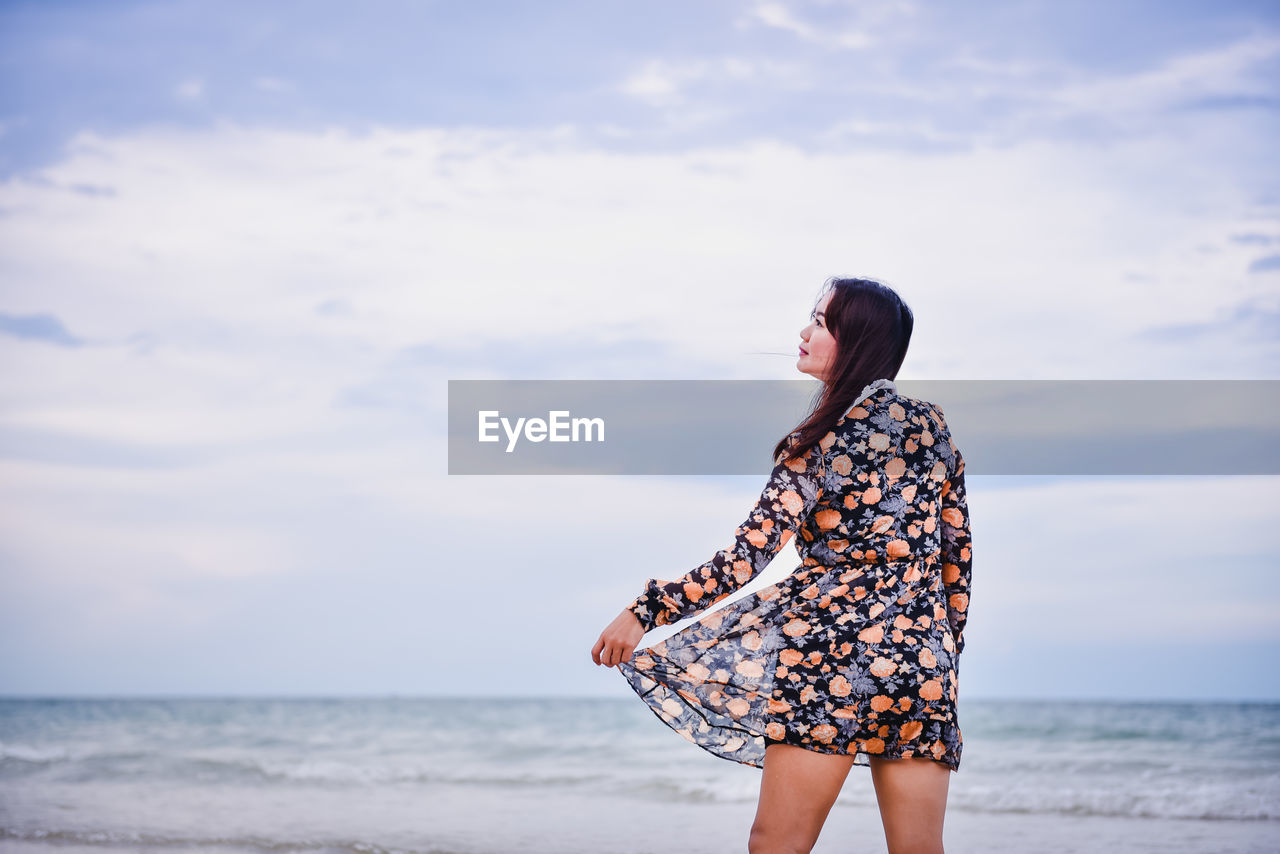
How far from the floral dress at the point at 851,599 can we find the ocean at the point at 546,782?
3.58 meters

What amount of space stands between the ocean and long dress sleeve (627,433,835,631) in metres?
3.75

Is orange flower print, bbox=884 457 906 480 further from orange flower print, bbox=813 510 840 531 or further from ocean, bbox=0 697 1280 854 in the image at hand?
ocean, bbox=0 697 1280 854

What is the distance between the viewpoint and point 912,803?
198 centimetres

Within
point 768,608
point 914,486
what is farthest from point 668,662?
point 914,486

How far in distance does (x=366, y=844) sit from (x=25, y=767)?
6128mm

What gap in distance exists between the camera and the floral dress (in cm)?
195

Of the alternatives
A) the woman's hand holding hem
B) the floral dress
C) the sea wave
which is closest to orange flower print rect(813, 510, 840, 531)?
the floral dress

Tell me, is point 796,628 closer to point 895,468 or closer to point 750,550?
point 750,550

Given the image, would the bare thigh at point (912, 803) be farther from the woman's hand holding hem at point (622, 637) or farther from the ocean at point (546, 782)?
the ocean at point (546, 782)

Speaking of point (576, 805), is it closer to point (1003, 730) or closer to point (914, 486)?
point (914, 486)

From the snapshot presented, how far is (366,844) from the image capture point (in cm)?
532

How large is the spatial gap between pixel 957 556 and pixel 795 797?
0.56 meters

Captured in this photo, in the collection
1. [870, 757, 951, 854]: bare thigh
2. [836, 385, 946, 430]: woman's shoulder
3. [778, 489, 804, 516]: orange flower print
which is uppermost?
[836, 385, 946, 430]: woman's shoulder

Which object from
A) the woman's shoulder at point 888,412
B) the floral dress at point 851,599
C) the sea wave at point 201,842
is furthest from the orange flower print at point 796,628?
the sea wave at point 201,842
